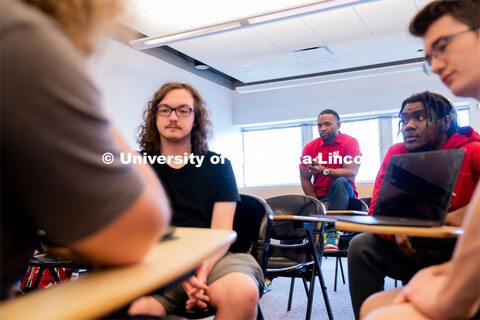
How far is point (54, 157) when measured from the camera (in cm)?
47

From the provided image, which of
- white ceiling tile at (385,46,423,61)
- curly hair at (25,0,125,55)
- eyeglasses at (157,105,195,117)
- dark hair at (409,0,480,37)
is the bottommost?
curly hair at (25,0,125,55)

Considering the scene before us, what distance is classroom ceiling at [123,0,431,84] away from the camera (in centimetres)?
527

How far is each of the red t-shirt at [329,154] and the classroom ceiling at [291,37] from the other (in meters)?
1.59

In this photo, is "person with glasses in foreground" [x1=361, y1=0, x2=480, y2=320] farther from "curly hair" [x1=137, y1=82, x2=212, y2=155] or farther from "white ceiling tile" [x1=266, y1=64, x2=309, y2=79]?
"white ceiling tile" [x1=266, y1=64, x2=309, y2=79]

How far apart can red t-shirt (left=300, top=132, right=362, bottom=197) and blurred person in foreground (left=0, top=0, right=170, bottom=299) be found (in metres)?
3.60

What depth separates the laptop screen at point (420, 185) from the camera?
144cm

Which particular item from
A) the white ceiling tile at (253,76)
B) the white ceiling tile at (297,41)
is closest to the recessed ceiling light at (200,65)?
the white ceiling tile at (253,76)

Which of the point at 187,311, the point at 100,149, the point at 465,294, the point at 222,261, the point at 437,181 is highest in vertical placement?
the point at 100,149

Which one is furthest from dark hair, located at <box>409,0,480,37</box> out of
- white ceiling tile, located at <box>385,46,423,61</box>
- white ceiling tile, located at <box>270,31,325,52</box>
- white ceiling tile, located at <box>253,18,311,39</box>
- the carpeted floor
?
white ceiling tile, located at <box>385,46,423,61</box>

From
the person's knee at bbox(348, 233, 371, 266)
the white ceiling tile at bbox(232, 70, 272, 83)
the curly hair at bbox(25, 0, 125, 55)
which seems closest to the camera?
the curly hair at bbox(25, 0, 125, 55)

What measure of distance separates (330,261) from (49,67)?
5805 millimetres

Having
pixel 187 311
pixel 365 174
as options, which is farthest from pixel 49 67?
pixel 365 174

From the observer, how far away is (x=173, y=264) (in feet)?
2.07

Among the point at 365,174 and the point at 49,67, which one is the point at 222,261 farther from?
the point at 365,174
